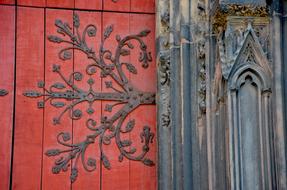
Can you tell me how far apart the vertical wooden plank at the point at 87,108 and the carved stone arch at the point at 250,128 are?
1.20m

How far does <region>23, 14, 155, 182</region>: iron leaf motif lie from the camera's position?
4.72 metres

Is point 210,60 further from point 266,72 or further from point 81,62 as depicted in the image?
point 81,62

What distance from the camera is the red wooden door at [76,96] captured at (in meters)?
4.66

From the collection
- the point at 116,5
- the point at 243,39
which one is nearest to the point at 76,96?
the point at 116,5

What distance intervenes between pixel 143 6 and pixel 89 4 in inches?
16.0

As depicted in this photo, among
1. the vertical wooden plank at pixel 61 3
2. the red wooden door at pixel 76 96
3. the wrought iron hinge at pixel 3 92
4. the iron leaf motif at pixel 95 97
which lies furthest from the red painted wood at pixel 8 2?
the wrought iron hinge at pixel 3 92

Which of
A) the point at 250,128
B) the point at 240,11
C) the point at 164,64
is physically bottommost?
the point at 250,128

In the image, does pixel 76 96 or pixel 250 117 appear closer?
pixel 250 117

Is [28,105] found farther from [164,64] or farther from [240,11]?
[240,11]

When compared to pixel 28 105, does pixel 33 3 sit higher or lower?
higher

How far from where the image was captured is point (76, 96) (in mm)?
4809

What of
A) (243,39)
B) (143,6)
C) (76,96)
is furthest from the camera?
(143,6)

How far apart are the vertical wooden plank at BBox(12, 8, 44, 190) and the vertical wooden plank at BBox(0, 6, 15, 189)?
0.04 meters

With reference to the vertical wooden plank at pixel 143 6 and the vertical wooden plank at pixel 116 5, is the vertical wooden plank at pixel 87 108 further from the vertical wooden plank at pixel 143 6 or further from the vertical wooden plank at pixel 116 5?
the vertical wooden plank at pixel 143 6
